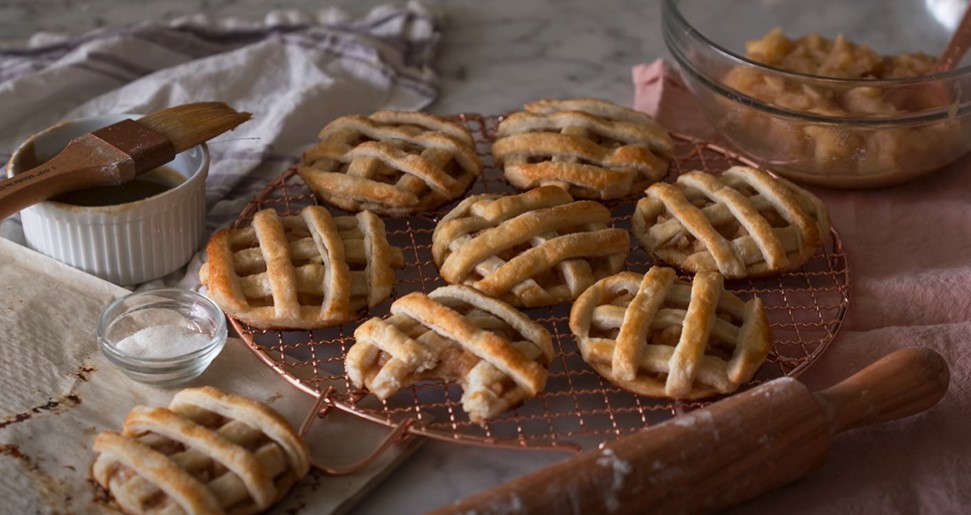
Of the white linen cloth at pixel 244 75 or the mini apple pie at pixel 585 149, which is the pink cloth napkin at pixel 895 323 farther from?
the white linen cloth at pixel 244 75

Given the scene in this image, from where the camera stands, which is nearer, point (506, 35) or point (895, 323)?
point (895, 323)


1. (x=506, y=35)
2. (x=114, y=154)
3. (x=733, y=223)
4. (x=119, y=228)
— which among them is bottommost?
(x=506, y=35)

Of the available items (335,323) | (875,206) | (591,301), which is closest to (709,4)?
(875,206)

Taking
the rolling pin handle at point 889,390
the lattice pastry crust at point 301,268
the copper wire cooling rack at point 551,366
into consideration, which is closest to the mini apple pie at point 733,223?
the copper wire cooling rack at point 551,366

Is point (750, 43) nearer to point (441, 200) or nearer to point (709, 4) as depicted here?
point (709, 4)

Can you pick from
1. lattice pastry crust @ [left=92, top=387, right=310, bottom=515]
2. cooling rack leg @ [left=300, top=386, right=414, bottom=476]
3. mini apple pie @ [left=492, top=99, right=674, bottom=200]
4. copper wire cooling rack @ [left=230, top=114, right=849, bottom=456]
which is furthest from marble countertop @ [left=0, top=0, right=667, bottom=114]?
lattice pastry crust @ [left=92, top=387, right=310, bottom=515]

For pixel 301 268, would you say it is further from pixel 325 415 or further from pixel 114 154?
pixel 114 154

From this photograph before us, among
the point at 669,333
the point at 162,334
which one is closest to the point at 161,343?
the point at 162,334
